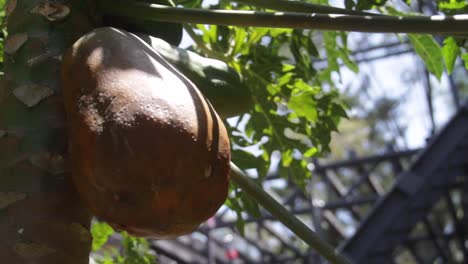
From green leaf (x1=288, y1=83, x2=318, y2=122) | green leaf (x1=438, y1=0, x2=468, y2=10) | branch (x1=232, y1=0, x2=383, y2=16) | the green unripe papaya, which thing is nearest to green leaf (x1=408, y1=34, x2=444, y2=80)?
green leaf (x1=438, y1=0, x2=468, y2=10)

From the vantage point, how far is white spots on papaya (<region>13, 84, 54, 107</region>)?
3.31 ft

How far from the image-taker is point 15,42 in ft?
3.56

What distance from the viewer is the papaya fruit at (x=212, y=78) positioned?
1234 mm

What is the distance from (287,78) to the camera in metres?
1.96

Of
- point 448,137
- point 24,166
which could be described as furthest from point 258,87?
point 448,137

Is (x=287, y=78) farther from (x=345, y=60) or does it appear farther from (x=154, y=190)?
(x=154, y=190)

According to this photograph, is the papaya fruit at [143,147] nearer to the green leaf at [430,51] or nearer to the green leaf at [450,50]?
the green leaf at [450,50]

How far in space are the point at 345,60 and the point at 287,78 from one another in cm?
21

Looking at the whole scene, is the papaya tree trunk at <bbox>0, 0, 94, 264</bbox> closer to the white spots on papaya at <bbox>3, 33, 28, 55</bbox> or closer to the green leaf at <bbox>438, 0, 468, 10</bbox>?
the white spots on papaya at <bbox>3, 33, 28, 55</bbox>

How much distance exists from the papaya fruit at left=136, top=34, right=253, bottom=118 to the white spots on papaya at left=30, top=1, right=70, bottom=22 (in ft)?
0.47

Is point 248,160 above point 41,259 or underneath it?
underneath

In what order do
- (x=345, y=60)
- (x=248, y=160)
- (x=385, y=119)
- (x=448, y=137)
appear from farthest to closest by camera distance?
(x=385, y=119)
(x=448, y=137)
(x=345, y=60)
(x=248, y=160)

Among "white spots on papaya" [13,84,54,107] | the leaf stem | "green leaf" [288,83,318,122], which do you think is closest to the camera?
"white spots on papaya" [13,84,54,107]

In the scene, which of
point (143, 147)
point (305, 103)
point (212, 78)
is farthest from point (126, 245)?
point (143, 147)
